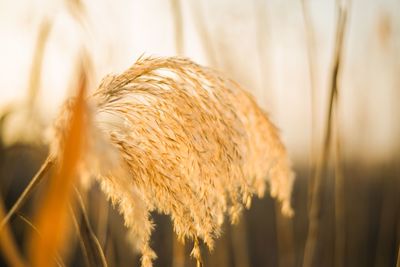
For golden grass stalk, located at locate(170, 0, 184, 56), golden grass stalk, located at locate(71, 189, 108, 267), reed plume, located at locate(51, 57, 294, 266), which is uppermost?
golden grass stalk, located at locate(170, 0, 184, 56)

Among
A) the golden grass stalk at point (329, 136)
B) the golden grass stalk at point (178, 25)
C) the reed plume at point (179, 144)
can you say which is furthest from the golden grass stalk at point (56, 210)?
the golden grass stalk at point (178, 25)

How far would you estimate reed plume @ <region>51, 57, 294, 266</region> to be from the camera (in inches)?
34.3

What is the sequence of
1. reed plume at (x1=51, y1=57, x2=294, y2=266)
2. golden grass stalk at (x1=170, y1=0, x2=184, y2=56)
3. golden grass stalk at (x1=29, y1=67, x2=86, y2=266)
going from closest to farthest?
golden grass stalk at (x1=29, y1=67, x2=86, y2=266) < reed plume at (x1=51, y1=57, x2=294, y2=266) < golden grass stalk at (x1=170, y1=0, x2=184, y2=56)

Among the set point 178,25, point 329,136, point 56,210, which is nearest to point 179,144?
point 56,210

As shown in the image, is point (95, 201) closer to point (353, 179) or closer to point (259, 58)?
point (259, 58)

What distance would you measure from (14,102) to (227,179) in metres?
0.58

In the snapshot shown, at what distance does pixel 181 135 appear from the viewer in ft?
3.06

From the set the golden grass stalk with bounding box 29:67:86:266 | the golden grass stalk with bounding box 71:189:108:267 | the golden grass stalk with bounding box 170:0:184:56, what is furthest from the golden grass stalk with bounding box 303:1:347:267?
the golden grass stalk with bounding box 29:67:86:266

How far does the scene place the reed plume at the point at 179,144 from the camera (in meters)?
0.87

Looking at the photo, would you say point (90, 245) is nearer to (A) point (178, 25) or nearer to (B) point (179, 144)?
(B) point (179, 144)

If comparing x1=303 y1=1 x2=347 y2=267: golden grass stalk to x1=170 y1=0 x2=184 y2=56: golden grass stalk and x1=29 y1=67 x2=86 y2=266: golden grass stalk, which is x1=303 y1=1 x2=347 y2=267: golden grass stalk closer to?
x1=170 y1=0 x2=184 y2=56: golden grass stalk

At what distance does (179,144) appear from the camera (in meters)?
0.93

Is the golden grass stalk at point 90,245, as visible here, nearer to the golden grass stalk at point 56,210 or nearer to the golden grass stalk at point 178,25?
the golden grass stalk at point 56,210

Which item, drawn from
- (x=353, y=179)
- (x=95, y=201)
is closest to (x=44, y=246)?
(x=95, y=201)
